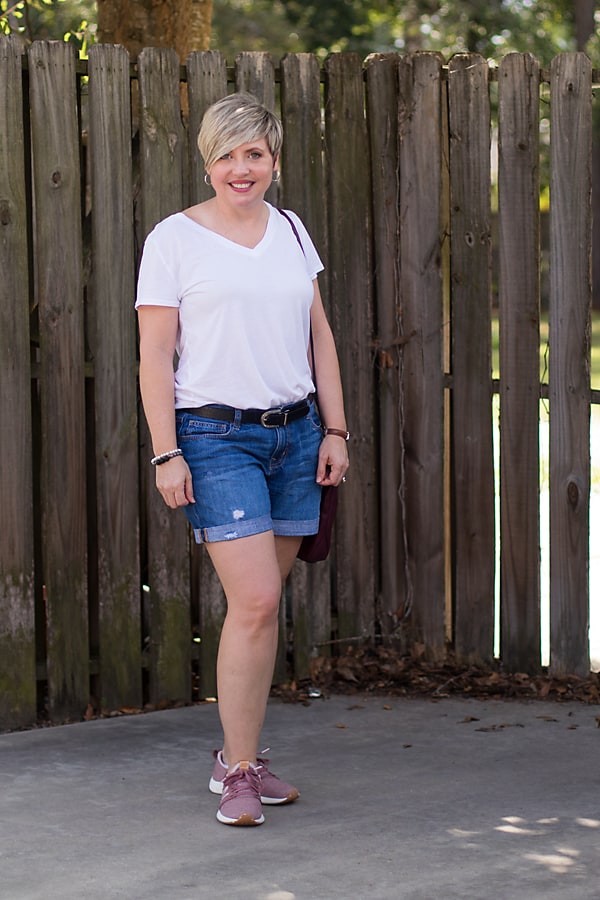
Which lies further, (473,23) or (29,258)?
(473,23)

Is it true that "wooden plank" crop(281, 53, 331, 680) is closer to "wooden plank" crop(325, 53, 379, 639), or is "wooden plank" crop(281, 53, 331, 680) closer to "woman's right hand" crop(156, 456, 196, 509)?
"wooden plank" crop(325, 53, 379, 639)

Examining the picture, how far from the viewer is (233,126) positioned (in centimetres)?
366

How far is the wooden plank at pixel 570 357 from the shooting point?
196 inches

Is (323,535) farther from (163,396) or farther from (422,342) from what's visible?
(422,342)

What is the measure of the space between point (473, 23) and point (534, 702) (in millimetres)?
28161

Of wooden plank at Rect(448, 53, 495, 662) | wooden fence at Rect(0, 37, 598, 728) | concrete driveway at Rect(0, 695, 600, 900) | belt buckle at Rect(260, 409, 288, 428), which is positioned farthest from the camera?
wooden plank at Rect(448, 53, 495, 662)

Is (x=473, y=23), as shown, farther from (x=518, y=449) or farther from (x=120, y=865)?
(x=120, y=865)

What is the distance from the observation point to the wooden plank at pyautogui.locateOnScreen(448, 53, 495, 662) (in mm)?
5062

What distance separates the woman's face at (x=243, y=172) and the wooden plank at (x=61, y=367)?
3.67ft

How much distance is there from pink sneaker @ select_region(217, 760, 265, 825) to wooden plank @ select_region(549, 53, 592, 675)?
6.01 feet

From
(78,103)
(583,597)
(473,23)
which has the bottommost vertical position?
(583,597)

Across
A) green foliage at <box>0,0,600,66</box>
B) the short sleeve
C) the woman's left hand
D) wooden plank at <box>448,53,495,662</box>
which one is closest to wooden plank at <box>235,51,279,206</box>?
wooden plank at <box>448,53,495,662</box>

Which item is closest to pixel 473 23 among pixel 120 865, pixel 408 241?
pixel 408 241

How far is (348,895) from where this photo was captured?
3260 millimetres
